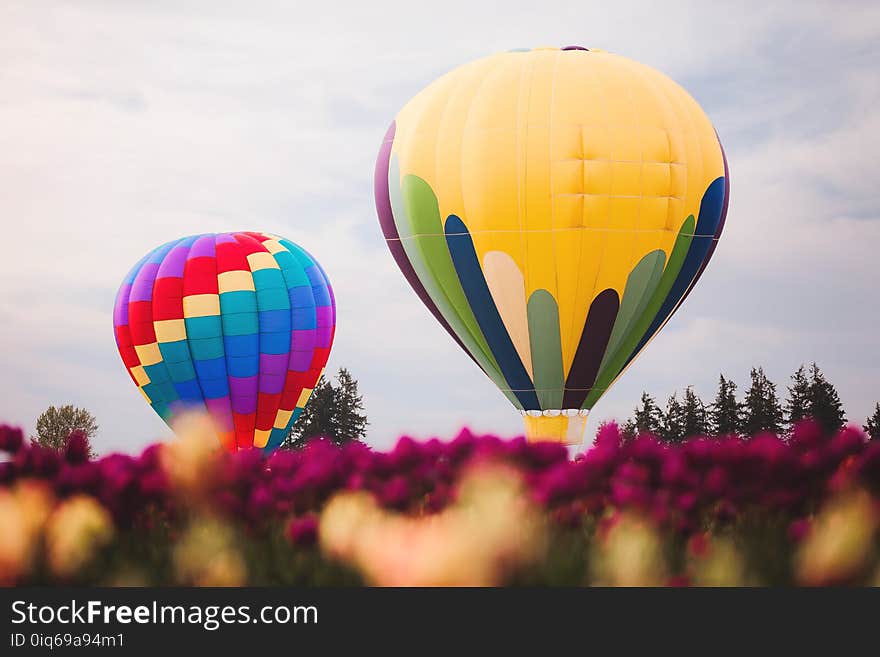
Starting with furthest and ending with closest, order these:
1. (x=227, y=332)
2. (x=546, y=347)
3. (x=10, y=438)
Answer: (x=227, y=332) < (x=546, y=347) < (x=10, y=438)

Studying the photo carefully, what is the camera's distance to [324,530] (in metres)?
5.73

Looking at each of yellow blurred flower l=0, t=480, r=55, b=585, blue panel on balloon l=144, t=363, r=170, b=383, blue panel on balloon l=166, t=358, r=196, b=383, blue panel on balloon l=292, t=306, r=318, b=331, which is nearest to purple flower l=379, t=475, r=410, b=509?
yellow blurred flower l=0, t=480, r=55, b=585

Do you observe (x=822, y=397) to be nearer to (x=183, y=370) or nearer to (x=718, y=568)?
(x=183, y=370)

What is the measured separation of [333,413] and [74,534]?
49.8 metres

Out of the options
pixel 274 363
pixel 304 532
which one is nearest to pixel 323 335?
pixel 274 363

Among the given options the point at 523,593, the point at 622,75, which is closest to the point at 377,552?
the point at 523,593

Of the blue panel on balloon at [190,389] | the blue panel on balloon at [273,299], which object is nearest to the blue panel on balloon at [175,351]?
the blue panel on balloon at [190,389]

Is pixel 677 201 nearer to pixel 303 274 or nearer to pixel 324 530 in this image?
Result: pixel 303 274

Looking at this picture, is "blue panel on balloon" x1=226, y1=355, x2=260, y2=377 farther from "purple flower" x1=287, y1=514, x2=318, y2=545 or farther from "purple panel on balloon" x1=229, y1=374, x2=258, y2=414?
"purple flower" x1=287, y1=514, x2=318, y2=545

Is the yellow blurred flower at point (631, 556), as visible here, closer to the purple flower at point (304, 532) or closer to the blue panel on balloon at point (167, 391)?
the purple flower at point (304, 532)

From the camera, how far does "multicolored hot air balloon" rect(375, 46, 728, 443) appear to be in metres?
23.9

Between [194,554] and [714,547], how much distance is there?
2329mm

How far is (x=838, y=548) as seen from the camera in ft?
18.0

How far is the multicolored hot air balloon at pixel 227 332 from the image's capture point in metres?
32.4
